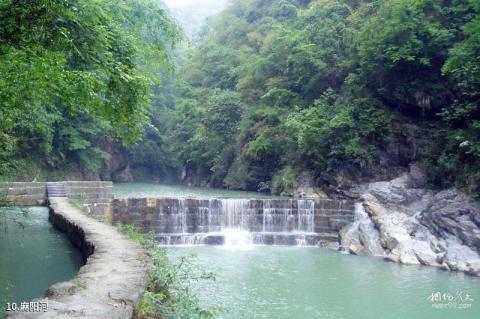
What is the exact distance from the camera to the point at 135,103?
6430 mm

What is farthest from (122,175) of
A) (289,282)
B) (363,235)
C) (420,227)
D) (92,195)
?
(289,282)

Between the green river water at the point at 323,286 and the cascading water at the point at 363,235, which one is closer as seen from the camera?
the green river water at the point at 323,286

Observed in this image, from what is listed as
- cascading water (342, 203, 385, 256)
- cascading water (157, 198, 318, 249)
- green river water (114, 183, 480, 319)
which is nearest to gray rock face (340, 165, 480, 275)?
cascading water (342, 203, 385, 256)

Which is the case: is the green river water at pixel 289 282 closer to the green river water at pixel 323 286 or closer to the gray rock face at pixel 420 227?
the green river water at pixel 323 286

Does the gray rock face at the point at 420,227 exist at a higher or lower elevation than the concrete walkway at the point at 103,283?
lower

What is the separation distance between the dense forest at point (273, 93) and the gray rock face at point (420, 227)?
35.7 inches

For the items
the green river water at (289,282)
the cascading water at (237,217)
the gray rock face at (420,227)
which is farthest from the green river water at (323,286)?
the cascading water at (237,217)

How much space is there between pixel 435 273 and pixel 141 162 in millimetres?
30935

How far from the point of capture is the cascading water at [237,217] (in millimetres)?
16078

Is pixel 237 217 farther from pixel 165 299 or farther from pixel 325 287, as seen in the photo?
pixel 165 299

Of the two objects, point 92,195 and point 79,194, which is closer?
point 79,194

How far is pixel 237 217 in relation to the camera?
16453 millimetres

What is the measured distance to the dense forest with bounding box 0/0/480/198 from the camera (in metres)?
5.50

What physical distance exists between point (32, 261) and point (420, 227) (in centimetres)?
1026
